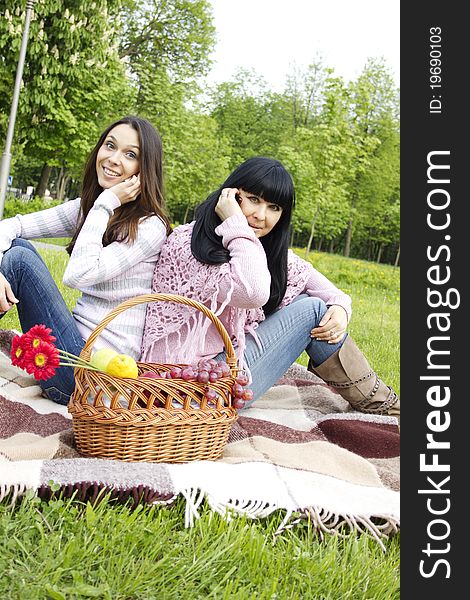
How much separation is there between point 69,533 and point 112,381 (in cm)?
58

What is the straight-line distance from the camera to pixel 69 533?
214cm

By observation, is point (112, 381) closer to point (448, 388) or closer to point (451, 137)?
point (448, 388)

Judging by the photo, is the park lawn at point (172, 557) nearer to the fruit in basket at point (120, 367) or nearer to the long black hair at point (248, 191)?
the fruit in basket at point (120, 367)

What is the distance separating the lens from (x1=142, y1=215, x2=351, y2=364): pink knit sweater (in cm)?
303

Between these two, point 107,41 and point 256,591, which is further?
point 107,41

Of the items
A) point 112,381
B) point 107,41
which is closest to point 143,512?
point 112,381

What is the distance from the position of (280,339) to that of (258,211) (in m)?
0.63

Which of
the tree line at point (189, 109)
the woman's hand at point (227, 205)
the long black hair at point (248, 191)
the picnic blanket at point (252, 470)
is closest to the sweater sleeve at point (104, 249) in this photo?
the long black hair at point (248, 191)

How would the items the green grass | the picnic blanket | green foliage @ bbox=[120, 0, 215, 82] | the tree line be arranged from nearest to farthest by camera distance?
the green grass < the picnic blanket < the tree line < green foliage @ bbox=[120, 0, 215, 82]

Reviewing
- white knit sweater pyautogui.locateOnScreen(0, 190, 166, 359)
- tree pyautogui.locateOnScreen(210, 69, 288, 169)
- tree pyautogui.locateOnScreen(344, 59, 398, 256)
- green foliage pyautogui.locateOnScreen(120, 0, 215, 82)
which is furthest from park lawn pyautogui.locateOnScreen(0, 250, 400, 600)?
tree pyautogui.locateOnScreen(210, 69, 288, 169)

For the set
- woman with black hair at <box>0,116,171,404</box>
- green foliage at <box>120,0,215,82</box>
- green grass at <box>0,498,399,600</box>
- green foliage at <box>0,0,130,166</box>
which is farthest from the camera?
green foliage at <box>120,0,215,82</box>

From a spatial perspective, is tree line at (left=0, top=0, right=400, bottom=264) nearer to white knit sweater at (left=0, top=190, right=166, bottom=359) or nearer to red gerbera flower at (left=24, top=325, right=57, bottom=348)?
white knit sweater at (left=0, top=190, right=166, bottom=359)

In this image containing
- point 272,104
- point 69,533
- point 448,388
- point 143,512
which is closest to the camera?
point 69,533

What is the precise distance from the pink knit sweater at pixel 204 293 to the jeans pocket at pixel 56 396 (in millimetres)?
548
